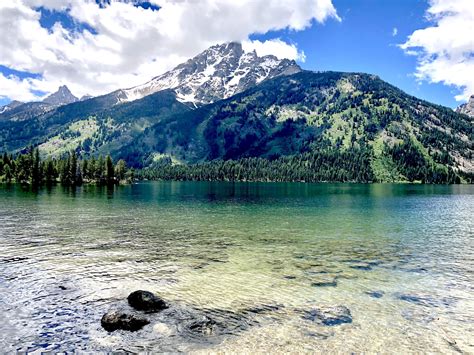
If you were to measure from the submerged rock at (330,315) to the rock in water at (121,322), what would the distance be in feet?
34.9

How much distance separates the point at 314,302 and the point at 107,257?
25.2 metres

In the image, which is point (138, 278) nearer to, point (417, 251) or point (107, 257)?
point (107, 257)

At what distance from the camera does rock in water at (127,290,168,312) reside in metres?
24.4

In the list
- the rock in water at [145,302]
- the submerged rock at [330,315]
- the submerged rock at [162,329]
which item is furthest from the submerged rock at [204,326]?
the submerged rock at [330,315]

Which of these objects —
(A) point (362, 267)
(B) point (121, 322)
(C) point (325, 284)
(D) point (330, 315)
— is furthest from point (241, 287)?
(A) point (362, 267)

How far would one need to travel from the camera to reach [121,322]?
21.9 metres

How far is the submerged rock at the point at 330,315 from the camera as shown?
23.1 m

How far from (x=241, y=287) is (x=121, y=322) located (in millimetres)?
11171

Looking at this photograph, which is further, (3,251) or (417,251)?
(417,251)

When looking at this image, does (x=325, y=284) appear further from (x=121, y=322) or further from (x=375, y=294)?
(x=121, y=322)

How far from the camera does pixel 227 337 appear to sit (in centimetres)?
2061

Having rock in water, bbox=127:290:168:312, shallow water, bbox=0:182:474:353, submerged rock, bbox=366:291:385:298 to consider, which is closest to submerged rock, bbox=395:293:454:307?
shallow water, bbox=0:182:474:353

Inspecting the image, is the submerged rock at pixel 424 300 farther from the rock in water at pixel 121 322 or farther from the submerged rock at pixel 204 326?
the rock in water at pixel 121 322

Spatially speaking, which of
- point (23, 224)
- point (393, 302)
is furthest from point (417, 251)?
point (23, 224)
